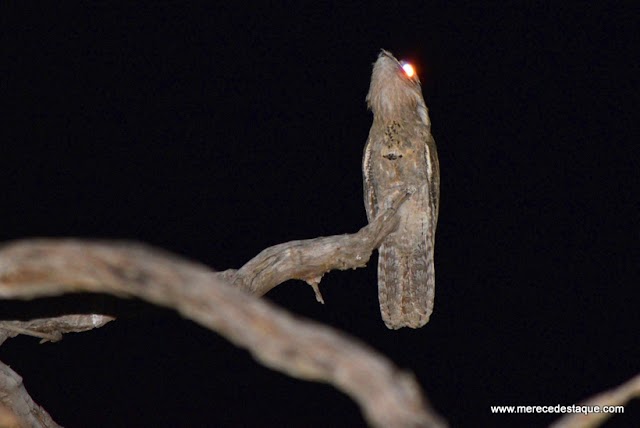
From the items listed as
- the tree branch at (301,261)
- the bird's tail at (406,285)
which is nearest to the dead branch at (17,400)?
the tree branch at (301,261)

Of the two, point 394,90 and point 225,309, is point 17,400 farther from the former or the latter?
point 394,90

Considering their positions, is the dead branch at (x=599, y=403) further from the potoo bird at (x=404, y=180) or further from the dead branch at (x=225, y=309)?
the potoo bird at (x=404, y=180)

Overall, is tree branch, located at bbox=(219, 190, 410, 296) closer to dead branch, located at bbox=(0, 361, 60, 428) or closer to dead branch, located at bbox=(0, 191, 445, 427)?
dead branch, located at bbox=(0, 361, 60, 428)

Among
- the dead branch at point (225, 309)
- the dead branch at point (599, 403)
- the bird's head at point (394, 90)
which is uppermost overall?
the bird's head at point (394, 90)

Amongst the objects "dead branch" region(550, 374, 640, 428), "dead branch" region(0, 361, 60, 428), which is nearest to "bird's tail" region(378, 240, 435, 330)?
"dead branch" region(0, 361, 60, 428)

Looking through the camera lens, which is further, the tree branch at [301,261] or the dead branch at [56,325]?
the tree branch at [301,261]

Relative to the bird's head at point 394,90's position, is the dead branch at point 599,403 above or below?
below

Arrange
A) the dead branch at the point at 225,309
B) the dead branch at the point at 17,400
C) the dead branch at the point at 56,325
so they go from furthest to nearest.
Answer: the dead branch at the point at 56,325 → the dead branch at the point at 17,400 → the dead branch at the point at 225,309

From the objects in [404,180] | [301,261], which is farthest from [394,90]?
[301,261]
